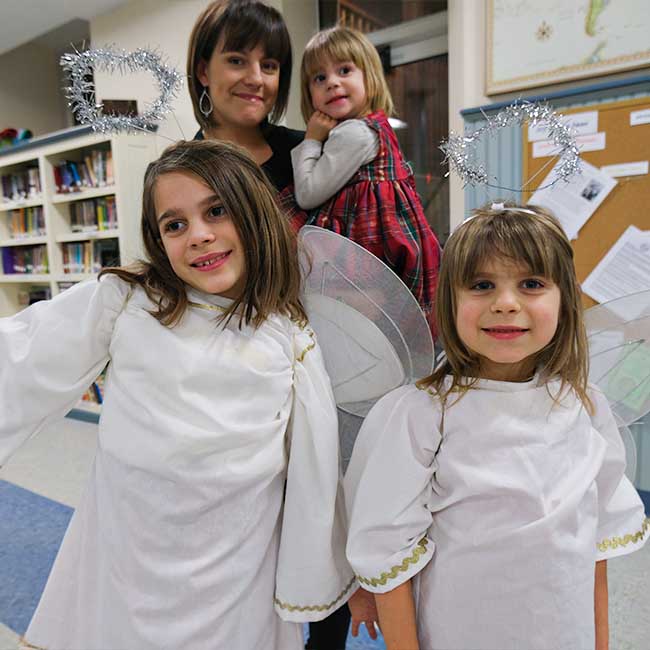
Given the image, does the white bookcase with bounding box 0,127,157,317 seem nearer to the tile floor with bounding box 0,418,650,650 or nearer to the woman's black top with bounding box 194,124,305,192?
the tile floor with bounding box 0,418,650,650

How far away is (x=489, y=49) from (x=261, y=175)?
1.83 m

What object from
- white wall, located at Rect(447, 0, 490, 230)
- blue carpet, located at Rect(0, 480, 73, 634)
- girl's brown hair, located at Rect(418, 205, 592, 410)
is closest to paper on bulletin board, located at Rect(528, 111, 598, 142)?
white wall, located at Rect(447, 0, 490, 230)

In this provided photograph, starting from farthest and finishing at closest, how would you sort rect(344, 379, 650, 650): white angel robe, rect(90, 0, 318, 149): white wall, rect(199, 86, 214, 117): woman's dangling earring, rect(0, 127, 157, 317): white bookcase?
A: rect(0, 127, 157, 317): white bookcase, rect(90, 0, 318, 149): white wall, rect(199, 86, 214, 117): woman's dangling earring, rect(344, 379, 650, 650): white angel robe

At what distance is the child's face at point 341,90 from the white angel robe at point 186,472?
514mm

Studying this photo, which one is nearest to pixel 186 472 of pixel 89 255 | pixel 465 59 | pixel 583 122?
pixel 583 122

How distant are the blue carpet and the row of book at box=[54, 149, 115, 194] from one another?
74.4 inches

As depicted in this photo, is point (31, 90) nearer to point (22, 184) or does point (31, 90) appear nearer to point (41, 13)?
point (22, 184)

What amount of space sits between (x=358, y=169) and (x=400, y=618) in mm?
841

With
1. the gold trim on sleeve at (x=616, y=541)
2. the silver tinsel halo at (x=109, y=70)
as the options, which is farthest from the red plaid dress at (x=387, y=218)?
the gold trim on sleeve at (x=616, y=541)

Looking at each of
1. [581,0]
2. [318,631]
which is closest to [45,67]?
[581,0]

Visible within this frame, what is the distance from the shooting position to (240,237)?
93 centimetres

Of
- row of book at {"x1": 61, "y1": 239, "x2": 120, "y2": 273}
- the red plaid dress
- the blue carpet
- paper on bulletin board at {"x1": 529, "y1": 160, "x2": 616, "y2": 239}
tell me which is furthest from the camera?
row of book at {"x1": 61, "y1": 239, "x2": 120, "y2": 273}

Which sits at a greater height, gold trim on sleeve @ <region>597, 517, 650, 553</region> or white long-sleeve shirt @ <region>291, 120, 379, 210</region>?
white long-sleeve shirt @ <region>291, 120, 379, 210</region>

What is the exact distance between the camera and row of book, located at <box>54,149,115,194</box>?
336 cm
